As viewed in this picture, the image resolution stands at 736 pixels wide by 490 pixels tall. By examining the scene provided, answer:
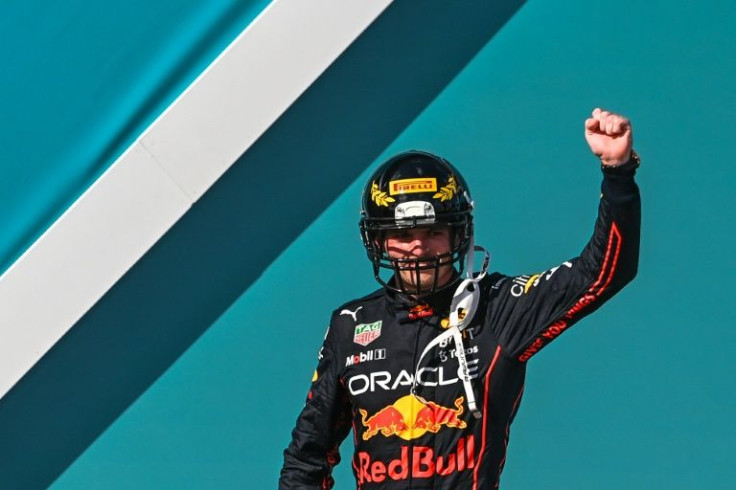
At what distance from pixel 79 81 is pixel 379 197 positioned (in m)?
1.19

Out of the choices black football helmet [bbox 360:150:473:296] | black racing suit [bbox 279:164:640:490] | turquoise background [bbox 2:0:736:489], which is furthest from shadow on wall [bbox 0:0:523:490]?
black racing suit [bbox 279:164:640:490]

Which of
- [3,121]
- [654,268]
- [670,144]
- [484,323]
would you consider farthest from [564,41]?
[3,121]

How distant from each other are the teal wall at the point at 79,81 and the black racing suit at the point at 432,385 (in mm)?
1088

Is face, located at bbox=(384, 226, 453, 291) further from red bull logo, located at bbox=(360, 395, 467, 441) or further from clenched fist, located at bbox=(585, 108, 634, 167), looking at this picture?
clenched fist, located at bbox=(585, 108, 634, 167)

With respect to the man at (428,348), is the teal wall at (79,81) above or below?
above

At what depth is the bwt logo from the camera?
1999mm

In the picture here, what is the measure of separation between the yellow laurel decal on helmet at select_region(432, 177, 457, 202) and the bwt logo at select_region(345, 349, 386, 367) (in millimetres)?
288

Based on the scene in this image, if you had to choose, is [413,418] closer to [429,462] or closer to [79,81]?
[429,462]

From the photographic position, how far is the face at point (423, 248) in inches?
77.9

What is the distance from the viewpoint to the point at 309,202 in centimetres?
305

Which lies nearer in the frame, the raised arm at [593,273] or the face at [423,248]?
the raised arm at [593,273]

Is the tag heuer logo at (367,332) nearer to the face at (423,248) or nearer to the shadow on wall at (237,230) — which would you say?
the face at (423,248)

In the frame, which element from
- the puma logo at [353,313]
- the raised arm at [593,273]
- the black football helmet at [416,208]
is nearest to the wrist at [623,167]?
the raised arm at [593,273]

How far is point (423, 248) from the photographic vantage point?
1.98 m
